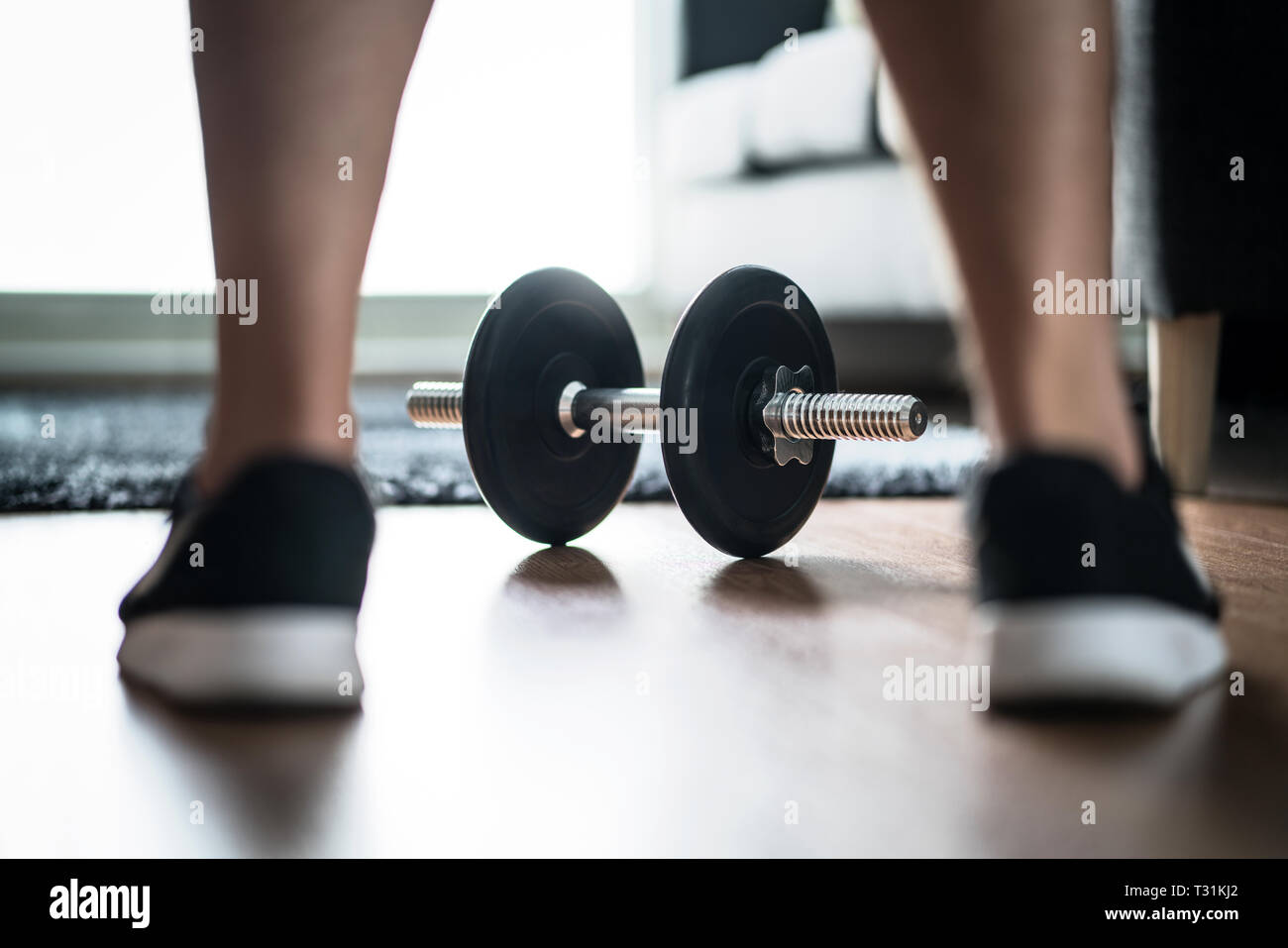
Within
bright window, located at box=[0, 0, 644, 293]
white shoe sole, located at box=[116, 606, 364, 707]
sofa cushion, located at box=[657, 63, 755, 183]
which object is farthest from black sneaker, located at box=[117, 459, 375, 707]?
bright window, located at box=[0, 0, 644, 293]

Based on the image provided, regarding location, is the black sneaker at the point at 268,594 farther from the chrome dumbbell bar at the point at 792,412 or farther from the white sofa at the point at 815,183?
the white sofa at the point at 815,183

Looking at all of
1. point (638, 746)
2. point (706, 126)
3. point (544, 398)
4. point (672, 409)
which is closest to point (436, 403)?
point (544, 398)

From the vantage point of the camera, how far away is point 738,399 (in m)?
0.77

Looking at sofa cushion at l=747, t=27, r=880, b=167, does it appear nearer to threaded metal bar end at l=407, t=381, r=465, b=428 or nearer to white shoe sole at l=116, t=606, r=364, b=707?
threaded metal bar end at l=407, t=381, r=465, b=428

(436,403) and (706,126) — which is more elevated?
(706,126)

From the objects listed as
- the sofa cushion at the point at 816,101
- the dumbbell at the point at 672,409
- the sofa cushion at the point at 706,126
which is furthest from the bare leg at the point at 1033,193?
the sofa cushion at the point at 706,126

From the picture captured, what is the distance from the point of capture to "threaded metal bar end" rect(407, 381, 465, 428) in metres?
0.89

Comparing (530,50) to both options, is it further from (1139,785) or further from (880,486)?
(1139,785)

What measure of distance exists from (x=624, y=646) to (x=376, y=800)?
224mm

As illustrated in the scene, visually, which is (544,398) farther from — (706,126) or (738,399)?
(706,126)

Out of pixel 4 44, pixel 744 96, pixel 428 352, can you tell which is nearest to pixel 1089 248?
pixel 744 96

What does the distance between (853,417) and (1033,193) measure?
0.84 ft

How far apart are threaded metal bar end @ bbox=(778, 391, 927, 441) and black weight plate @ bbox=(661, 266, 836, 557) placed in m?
0.03

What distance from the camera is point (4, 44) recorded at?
2746 millimetres
